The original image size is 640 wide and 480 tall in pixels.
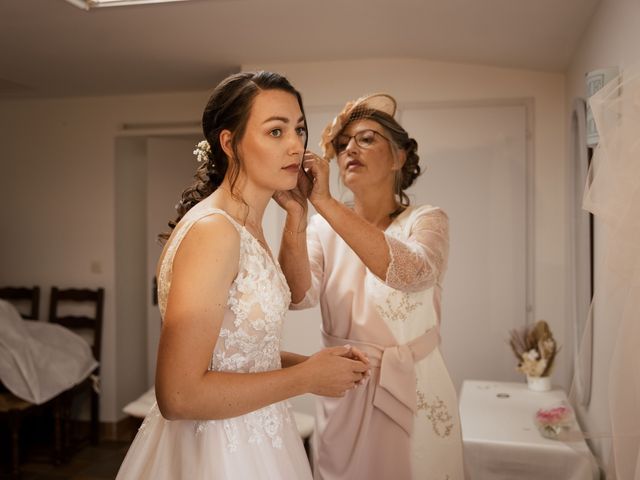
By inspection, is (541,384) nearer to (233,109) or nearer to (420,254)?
(420,254)

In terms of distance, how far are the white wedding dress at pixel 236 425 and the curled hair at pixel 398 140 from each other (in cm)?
76

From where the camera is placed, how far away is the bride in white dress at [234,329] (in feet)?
4.06

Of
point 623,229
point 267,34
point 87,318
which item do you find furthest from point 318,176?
point 87,318

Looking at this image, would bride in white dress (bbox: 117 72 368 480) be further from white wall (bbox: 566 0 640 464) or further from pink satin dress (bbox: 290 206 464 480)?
white wall (bbox: 566 0 640 464)

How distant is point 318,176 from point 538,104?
2.40 metres

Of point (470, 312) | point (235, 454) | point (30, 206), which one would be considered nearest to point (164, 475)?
point (235, 454)

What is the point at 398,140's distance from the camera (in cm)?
209

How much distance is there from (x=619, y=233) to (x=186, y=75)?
341cm

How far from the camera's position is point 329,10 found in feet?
9.21

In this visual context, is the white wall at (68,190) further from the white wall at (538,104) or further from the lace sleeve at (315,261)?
the lace sleeve at (315,261)

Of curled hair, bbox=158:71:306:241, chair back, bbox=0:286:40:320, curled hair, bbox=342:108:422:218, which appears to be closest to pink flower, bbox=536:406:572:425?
curled hair, bbox=342:108:422:218

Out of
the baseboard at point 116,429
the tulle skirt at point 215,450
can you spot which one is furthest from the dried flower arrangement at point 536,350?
the baseboard at point 116,429

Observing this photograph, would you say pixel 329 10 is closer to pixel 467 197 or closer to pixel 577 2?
pixel 577 2

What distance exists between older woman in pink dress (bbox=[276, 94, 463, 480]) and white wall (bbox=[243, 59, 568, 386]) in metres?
1.82
